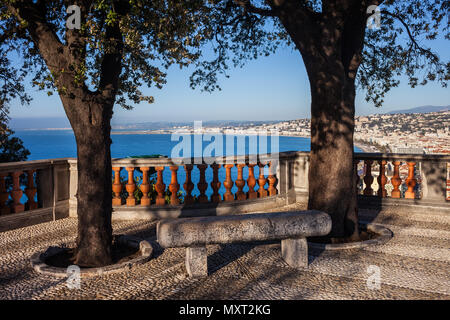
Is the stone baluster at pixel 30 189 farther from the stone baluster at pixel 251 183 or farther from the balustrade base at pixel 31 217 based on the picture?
the stone baluster at pixel 251 183

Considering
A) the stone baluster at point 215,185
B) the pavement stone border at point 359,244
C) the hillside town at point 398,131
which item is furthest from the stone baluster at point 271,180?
the hillside town at point 398,131

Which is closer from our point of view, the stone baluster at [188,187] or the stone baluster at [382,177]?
the stone baluster at [188,187]

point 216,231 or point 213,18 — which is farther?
point 213,18

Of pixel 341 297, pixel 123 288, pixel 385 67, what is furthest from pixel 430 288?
pixel 385 67

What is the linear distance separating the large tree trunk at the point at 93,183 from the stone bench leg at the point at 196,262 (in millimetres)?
1176

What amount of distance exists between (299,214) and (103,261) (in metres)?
2.48

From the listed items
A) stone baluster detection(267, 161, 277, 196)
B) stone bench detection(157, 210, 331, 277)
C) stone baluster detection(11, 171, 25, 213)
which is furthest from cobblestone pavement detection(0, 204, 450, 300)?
stone baluster detection(267, 161, 277, 196)

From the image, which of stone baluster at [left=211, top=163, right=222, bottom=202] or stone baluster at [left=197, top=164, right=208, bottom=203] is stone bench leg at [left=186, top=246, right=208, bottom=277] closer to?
stone baluster at [left=197, top=164, right=208, bottom=203]

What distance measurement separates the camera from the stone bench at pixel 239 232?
427cm

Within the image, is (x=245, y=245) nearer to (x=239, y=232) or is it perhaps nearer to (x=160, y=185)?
(x=239, y=232)

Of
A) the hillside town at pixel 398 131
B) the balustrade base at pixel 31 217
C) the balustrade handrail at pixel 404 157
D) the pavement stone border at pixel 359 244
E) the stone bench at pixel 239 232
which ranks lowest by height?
the pavement stone border at pixel 359 244

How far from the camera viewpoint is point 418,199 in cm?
837
